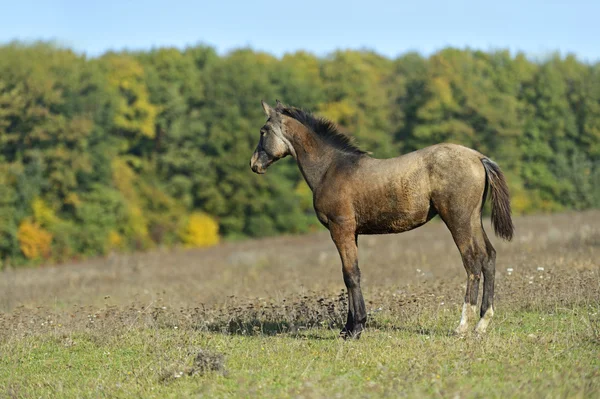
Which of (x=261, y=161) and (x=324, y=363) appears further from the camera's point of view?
(x=261, y=161)

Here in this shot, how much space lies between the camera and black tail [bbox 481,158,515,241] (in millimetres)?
10695

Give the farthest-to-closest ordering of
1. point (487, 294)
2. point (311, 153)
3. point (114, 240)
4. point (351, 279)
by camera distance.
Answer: point (114, 240) → point (311, 153) → point (351, 279) → point (487, 294)

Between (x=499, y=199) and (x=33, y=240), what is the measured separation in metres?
43.4

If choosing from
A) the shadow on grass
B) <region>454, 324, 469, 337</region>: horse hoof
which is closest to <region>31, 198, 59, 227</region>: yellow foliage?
the shadow on grass

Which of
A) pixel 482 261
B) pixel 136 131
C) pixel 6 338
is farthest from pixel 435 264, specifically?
pixel 136 131

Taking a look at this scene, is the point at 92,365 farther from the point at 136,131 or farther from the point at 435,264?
the point at 136,131

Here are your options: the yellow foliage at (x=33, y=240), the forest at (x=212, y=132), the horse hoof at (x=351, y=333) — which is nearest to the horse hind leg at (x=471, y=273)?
the horse hoof at (x=351, y=333)

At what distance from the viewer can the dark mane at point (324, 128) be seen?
11.8 m

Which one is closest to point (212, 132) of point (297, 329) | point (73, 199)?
point (73, 199)

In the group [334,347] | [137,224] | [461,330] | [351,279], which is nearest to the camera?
[334,347]

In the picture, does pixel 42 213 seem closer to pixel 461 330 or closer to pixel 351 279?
pixel 351 279

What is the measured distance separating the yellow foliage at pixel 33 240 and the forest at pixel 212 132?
3.6 inches

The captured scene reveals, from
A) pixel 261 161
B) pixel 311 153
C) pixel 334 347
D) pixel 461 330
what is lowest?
pixel 334 347

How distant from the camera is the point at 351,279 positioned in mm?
11109
